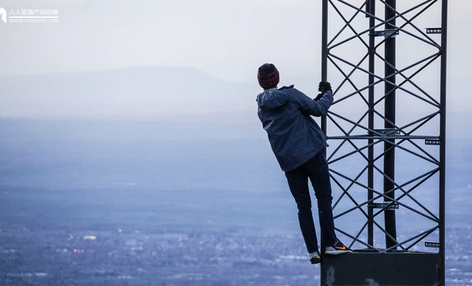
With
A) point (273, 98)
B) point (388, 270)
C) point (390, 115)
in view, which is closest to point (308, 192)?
point (273, 98)

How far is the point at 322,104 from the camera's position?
7008 millimetres

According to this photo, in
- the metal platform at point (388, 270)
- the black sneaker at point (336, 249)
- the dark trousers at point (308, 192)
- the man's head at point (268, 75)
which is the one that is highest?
the man's head at point (268, 75)

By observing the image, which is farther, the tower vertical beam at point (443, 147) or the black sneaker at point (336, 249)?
the tower vertical beam at point (443, 147)

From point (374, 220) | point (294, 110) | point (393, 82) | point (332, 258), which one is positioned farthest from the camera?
point (374, 220)

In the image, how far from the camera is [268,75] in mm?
6844

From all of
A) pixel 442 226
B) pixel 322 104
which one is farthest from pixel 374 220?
pixel 322 104

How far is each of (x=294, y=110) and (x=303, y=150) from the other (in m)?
0.37

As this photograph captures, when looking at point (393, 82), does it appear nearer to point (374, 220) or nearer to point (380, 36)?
point (380, 36)

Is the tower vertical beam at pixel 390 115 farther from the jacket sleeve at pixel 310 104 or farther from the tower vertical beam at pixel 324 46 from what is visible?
the jacket sleeve at pixel 310 104

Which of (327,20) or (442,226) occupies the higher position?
(327,20)

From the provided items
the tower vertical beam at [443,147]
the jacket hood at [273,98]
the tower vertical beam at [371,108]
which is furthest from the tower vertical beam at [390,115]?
the jacket hood at [273,98]

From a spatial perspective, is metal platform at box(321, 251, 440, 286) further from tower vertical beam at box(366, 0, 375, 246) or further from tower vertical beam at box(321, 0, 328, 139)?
tower vertical beam at box(321, 0, 328, 139)

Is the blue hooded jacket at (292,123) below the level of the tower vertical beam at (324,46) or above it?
below

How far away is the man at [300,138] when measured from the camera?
Answer: 273 inches
